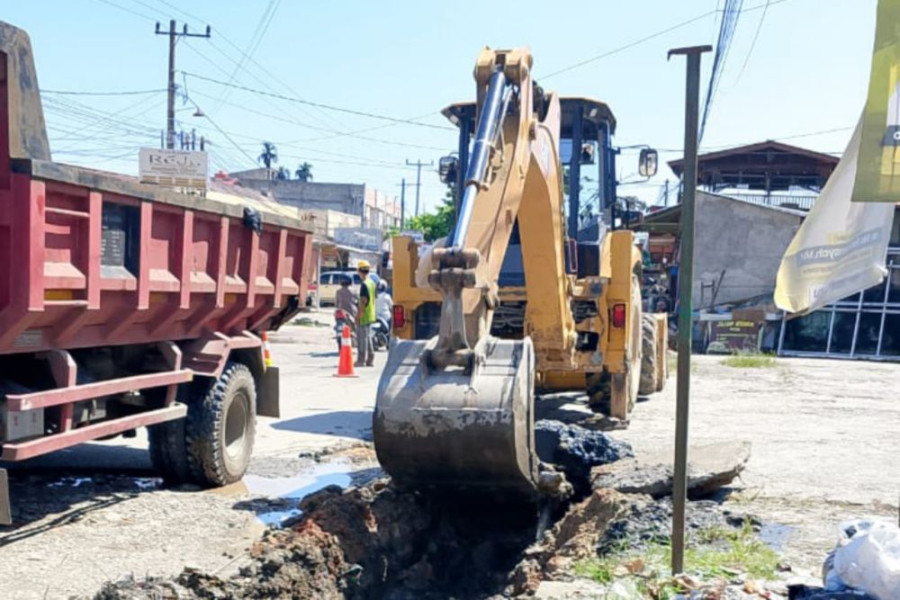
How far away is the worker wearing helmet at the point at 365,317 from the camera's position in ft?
55.2

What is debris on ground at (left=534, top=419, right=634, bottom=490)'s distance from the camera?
24.3 feet

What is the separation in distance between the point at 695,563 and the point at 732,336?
2042 cm

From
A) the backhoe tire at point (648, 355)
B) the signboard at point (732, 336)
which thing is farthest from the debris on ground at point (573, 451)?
the signboard at point (732, 336)

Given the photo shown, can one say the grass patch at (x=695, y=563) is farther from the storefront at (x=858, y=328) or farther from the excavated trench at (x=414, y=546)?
the storefront at (x=858, y=328)

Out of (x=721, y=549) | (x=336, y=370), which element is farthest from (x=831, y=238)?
(x=336, y=370)

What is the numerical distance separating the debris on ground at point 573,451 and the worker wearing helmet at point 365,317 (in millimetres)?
9450

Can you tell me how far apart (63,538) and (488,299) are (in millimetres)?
3009

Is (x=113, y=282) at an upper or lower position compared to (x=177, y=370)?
upper

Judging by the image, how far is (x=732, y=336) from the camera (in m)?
24.6

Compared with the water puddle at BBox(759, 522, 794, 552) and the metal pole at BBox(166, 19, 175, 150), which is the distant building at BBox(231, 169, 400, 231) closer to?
the metal pole at BBox(166, 19, 175, 150)

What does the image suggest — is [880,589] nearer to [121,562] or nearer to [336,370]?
[121,562]

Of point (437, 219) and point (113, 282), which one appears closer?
point (113, 282)

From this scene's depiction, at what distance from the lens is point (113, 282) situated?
19.8 feet

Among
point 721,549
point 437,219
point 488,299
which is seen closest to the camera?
point 721,549
